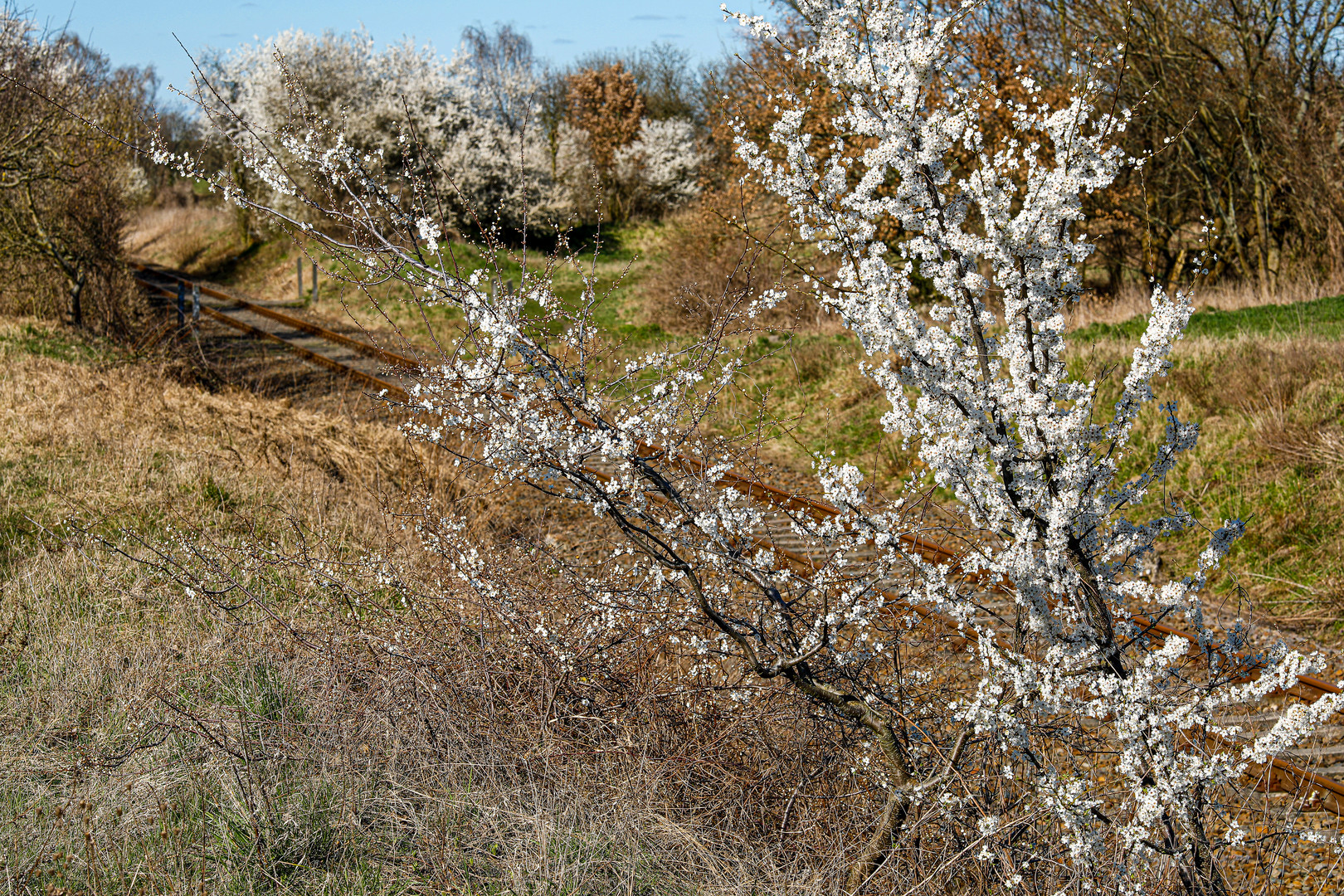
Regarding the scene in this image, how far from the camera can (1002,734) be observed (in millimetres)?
3062

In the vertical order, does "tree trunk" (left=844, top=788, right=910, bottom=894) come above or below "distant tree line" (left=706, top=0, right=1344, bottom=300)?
below

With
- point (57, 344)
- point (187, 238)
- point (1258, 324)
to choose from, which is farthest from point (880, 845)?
point (187, 238)

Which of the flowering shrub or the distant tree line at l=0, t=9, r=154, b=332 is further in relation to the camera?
the distant tree line at l=0, t=9, r=154, b=332

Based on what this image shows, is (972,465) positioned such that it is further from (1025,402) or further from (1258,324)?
(1258,324)

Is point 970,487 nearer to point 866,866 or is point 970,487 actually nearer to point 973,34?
point 866,866

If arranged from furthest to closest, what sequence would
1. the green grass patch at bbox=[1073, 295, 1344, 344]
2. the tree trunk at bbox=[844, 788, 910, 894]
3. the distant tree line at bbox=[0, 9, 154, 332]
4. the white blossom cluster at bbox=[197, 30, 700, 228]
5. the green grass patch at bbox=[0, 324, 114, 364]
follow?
the white blossom cluster at bbox=[197, 30, 700, 228]
the distant tree line at bbox=[0, 9, 154, 332]
the green grass patch at bbox=[0, 324, 114, 364]
the green grass patch at bbox=[1073, 295, 1344, 344]
the tree trunk at bbox=[844, 788, 910, 894]

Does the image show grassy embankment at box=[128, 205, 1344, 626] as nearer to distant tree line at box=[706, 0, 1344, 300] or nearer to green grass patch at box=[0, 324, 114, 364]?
distant tree line at box=[706, 0, 1344, 300]

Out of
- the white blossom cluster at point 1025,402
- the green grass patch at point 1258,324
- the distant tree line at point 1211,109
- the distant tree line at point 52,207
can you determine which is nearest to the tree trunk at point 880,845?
the white blossom cluster at point 1025,402

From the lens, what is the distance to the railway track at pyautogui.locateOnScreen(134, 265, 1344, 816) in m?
4.37

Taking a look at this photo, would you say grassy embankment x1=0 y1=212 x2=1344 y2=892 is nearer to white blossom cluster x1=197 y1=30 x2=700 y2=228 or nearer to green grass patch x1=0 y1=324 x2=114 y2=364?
green grass patch x1=0 y1=324 x2=114 y2=364

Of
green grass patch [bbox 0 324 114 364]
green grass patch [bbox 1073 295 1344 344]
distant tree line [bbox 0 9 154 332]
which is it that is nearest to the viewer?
green grass patch [bbox 1073 295 1344 344]

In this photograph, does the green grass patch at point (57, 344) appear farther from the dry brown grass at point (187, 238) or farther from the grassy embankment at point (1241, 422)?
the dry brown grass at point (187, 238)

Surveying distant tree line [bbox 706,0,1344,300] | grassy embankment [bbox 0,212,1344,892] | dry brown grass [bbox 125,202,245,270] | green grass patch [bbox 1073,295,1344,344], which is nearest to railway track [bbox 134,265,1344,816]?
grassy embankment [bbox 0,212,1344,892]

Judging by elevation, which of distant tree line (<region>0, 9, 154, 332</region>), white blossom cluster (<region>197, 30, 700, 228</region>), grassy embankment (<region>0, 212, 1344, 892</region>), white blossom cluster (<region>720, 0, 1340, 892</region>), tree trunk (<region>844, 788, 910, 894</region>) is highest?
white blossom cluster (<region>197, 30, 700, 228</region>)
